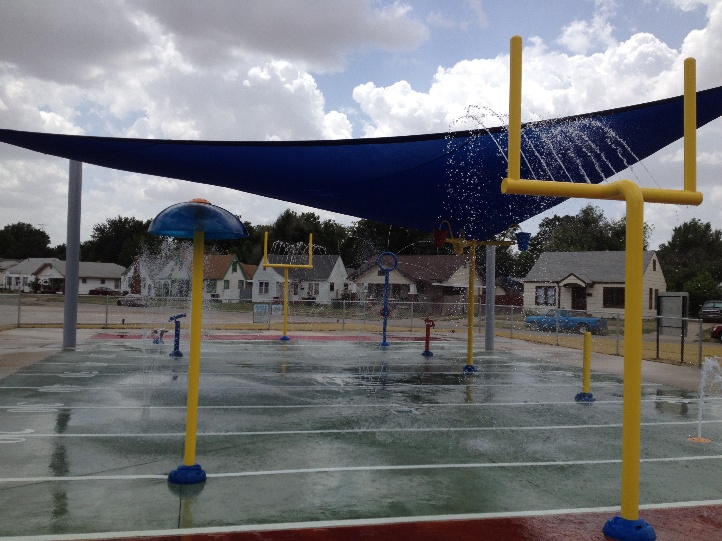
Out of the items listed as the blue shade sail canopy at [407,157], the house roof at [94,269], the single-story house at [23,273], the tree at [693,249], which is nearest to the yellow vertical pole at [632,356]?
the blue shade sail canopy at [407,157]

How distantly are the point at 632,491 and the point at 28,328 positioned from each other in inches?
889

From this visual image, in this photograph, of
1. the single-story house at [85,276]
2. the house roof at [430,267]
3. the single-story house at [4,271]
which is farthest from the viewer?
the single-story house at [4,271]

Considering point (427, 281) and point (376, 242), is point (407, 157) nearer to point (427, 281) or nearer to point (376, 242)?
point (427, 281)

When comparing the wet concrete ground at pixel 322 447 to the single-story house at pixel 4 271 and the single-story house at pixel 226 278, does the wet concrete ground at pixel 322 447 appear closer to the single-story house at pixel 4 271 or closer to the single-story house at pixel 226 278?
the single-story house at pixel 226 278

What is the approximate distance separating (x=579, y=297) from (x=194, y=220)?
128ft

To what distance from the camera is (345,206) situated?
11539 mm

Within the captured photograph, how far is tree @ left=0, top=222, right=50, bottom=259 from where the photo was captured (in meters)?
104

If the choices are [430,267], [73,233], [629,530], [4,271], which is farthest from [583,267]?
[4,271]

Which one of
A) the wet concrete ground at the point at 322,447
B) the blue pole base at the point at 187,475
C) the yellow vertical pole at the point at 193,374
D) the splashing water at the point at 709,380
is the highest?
the yellow vertical pole at the point at 193,374

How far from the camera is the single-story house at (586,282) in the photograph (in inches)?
1537

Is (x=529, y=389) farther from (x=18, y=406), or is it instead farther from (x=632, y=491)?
(x=18, y=406)

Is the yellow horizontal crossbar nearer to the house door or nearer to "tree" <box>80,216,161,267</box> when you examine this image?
the house door

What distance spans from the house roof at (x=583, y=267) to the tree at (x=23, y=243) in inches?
3636

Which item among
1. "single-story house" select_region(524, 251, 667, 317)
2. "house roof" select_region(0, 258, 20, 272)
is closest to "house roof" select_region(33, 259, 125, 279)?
"house roof" select_region(0, 258, 20, 272)
